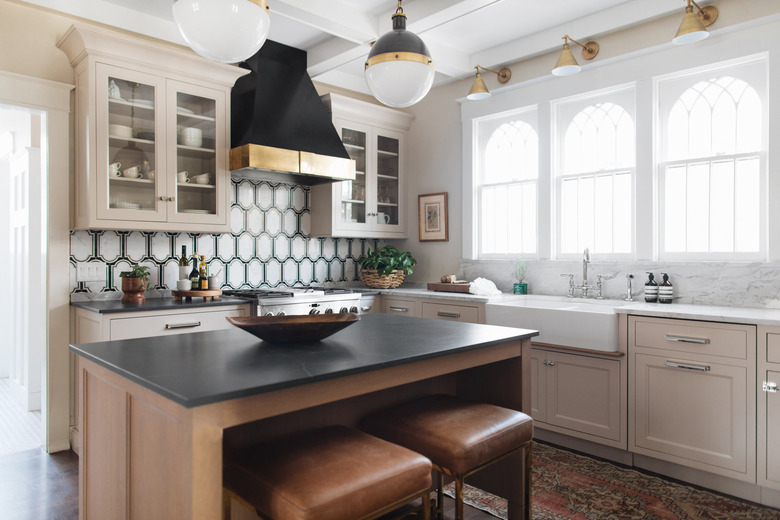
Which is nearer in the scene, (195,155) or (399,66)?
(399,66)

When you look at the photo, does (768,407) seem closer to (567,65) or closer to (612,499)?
(612,499)

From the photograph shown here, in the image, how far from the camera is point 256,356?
5.40ft

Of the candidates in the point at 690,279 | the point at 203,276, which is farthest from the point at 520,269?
the point at 203,276

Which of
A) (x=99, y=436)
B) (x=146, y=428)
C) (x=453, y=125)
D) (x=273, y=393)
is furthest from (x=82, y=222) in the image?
(x=453, y=125)

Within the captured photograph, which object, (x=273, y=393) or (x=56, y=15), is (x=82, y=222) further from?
(x=273, y=393)

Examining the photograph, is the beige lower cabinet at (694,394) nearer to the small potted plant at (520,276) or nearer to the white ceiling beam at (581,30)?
the small potted plant at (520,276)

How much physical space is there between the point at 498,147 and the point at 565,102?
0.68 metres

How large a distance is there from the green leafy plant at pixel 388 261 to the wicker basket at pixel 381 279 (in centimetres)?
4

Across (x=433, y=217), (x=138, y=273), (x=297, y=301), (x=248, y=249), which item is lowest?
(x=297, y=301)

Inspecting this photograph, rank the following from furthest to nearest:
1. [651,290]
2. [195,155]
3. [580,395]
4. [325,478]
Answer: [195,155], [651,290], [580,395], [325,478]

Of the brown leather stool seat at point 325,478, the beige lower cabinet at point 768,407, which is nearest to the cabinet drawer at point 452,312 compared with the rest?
the beige lower cabinet at point 768,407

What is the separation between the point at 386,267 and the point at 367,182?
0.79 metres

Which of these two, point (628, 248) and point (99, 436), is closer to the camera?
point (99, 436)

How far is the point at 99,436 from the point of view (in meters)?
1.73
